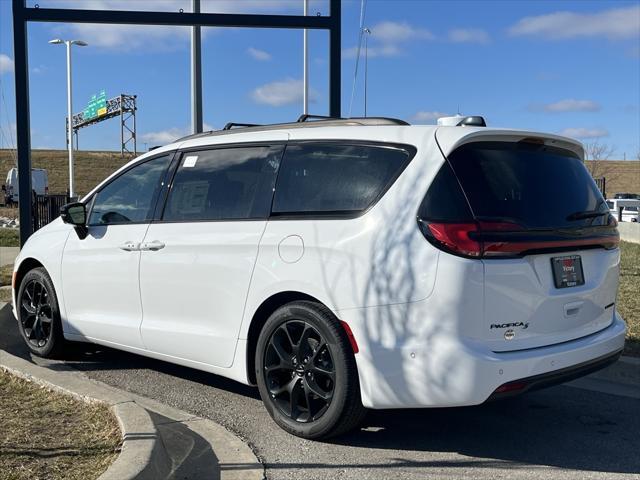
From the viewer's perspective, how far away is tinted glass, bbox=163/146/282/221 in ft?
14.8

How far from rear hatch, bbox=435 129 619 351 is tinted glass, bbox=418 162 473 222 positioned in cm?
3

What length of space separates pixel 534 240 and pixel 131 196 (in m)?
3.12

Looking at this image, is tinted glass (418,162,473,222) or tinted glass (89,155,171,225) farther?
tinted glass (89,155,171,225)

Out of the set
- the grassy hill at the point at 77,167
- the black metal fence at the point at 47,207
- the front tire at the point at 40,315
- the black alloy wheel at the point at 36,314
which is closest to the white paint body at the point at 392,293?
→ the front tire at the point at 40,315

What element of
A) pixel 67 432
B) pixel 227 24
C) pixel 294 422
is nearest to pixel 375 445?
pixel 294 422

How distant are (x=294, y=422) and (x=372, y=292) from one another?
1014 millimetres

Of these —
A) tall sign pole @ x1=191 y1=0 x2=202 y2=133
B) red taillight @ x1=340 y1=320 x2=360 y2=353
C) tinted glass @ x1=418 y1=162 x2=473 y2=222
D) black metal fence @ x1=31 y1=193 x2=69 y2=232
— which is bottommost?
red taillight @ x1=340 y1=320 x2=360 y2=353

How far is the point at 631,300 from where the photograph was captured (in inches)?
314

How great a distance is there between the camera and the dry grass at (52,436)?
343cm

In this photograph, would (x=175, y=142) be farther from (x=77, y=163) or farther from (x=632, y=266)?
(x=77, y=163)

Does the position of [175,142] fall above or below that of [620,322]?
above

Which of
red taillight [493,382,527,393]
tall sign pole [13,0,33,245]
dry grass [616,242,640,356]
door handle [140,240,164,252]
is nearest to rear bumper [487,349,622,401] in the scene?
red taillight [493,382,527,393]

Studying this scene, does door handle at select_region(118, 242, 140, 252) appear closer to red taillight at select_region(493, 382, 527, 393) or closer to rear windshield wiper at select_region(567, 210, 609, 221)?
red taillight at select_region(493, 382, 527, 393)

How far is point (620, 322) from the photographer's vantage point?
4.48 metres
